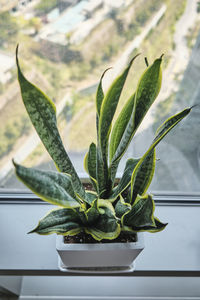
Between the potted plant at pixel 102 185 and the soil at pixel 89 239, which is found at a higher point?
the potted plant at pixel 102 185

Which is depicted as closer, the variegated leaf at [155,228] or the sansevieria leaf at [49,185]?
the sansevieria leaf at [49,185]

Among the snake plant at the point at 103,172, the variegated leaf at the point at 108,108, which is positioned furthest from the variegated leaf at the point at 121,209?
the variegated leaf at the point at 108,108

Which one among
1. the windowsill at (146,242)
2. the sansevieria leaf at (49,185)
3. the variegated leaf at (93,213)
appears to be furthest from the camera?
the windowsill at (146,242)

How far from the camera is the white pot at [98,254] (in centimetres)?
52

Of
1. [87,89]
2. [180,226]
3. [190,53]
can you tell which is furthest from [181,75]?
[180,226]

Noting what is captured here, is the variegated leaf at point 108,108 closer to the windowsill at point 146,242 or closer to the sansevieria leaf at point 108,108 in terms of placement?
the sansevieria leaf at point 108,108

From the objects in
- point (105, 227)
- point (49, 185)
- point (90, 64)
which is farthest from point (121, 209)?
point (90, 64)

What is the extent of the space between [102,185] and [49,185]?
140 mm

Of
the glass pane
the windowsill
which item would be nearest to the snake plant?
the windowsill

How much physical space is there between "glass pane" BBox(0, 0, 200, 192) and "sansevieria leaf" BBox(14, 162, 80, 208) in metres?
0.33

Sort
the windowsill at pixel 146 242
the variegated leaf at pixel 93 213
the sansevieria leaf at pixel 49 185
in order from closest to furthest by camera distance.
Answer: the sansevieria leaf at pixel 49 185, the variegated leaf at pixel 93 213, the windowsill at pixel 146 242

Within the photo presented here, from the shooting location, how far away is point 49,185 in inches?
16.6

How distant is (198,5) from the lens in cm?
73

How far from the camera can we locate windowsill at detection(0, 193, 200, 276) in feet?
2.08
